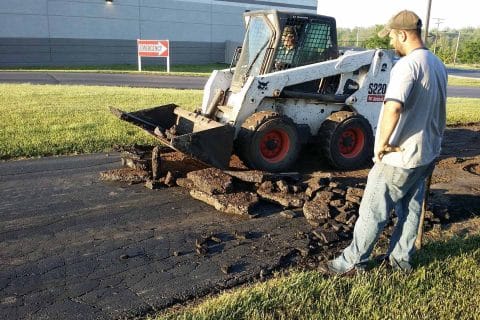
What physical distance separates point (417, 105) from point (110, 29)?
3621 centimetres

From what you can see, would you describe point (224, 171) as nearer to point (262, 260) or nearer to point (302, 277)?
point (262, 260)

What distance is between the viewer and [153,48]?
3156 centimetres

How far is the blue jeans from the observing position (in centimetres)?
386

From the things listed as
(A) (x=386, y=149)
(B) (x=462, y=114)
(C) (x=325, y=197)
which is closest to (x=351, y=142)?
(C) (x=325, y=197)

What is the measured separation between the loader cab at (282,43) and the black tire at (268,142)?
970mm

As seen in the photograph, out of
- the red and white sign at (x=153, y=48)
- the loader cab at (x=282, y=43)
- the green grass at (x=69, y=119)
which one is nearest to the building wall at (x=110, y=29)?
the red and white sign at (x=153, y=48)

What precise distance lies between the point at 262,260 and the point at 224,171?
2.01m

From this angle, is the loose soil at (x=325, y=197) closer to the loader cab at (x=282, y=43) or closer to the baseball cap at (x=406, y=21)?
the loader cab at (x=282, y=43)

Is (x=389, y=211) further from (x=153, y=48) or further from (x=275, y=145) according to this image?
(x=153, y=48)

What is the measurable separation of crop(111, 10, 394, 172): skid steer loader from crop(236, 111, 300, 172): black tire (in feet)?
0.05

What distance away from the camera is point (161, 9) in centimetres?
3884

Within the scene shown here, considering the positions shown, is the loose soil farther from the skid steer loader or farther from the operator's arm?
the operator's arm


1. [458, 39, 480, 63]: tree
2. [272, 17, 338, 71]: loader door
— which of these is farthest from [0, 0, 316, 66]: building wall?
[458, 39, 480, 63]: tree

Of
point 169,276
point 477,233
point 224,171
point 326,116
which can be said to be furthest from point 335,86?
point 169,276
